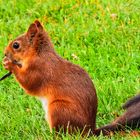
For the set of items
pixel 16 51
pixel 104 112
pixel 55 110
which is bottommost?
pixel 104 112

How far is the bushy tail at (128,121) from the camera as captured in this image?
17.6ft

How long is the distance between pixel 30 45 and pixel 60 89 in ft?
1.76

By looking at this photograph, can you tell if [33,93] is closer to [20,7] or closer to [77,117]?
[77,117]

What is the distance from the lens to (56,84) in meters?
5.41

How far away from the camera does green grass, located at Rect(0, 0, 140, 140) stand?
239 inches

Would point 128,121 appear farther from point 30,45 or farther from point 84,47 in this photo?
point 84,47

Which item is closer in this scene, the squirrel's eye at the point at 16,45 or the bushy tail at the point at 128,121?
the bushy tail at the point at 128,121

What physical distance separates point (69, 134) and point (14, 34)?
3.21 m

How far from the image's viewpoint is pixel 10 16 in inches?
349

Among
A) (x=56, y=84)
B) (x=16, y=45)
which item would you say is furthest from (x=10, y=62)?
(x=56, y=84)

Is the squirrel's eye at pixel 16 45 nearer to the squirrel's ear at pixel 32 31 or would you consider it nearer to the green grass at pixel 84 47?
Result: the squirrel's ear at pixel 32 31

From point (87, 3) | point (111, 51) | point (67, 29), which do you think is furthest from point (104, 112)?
point (87, 3)

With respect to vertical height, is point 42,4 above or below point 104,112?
above

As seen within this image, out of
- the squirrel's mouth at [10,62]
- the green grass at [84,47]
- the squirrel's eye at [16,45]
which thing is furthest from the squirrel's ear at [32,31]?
the green grass at [84,47]
